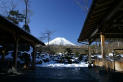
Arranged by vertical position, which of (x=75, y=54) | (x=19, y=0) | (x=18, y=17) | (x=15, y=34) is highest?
(x=19, y=0)

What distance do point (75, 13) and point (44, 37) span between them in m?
15.4

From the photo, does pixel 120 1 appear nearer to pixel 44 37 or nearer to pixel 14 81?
pixel 14 81

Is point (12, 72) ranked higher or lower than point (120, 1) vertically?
lower

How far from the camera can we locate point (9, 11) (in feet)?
76.0

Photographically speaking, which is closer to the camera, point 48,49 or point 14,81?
point 14,81

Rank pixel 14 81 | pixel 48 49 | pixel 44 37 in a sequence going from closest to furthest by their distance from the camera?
pixel 14 81, pixel 48 49, pixel 44 37

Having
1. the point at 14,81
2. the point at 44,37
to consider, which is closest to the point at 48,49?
the point at 44,37

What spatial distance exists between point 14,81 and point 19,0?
69.6 feet

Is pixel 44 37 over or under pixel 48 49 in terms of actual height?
A: over

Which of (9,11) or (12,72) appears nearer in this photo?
(12,72)

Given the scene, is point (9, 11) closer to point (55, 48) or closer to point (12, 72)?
point (55, 48)

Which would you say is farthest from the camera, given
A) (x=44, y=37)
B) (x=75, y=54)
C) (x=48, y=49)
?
(x=44, y=37)

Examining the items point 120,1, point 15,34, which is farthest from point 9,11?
point 120,1

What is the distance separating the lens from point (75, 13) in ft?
77.0
